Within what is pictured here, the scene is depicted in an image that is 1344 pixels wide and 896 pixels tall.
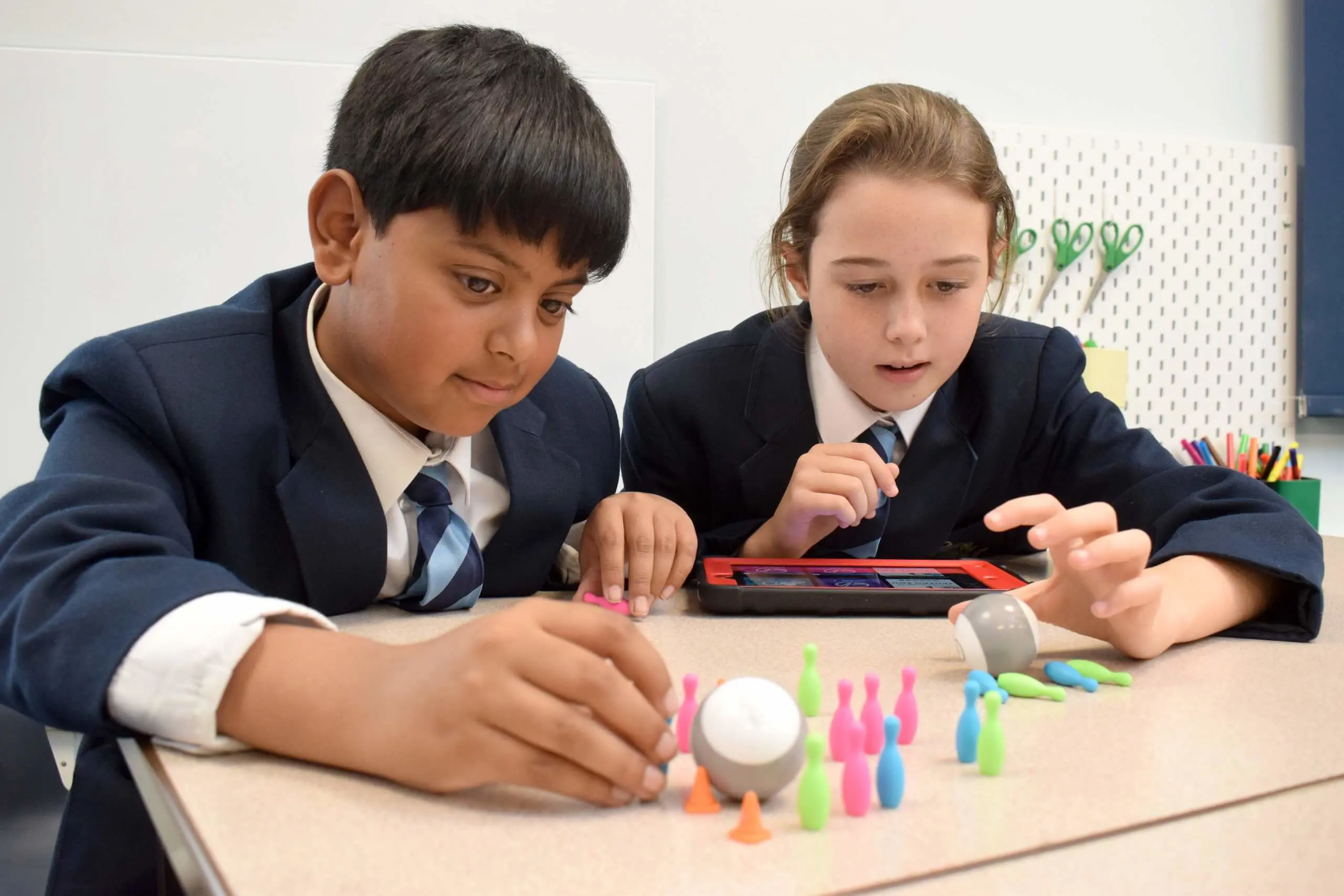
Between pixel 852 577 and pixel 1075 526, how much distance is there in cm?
25

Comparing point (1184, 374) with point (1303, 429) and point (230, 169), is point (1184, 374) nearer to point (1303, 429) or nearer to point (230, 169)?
point (1303, 429)

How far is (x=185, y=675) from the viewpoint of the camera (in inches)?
19.1

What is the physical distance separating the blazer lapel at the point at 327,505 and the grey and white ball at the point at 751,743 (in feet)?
1.36

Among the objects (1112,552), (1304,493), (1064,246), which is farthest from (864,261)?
(1304,493)

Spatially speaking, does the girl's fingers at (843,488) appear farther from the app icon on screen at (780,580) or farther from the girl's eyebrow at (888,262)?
the girl's eyebrow at (888,262)

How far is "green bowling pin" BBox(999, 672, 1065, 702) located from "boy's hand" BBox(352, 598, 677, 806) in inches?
9.3

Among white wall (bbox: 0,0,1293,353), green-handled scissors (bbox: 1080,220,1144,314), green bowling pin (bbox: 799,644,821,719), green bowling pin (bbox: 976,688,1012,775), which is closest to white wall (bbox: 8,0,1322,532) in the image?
white wall (bbox: 0,0,1293,353)

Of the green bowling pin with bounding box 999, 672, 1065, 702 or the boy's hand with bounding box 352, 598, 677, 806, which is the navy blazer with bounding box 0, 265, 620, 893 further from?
the green bowling pin with bounding box 999, 672, 1065, 702

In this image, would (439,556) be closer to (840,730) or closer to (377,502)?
(377,502)

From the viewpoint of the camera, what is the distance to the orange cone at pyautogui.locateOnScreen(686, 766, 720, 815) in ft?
1.39

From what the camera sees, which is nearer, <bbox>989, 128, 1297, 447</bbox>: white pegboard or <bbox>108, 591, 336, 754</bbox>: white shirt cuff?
<bbox>108, 591, 336, 754</bbox>: white shirt cuff

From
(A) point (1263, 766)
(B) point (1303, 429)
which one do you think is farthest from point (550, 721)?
(B) point (1303, 429)

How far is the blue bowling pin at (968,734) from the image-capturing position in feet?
1.56

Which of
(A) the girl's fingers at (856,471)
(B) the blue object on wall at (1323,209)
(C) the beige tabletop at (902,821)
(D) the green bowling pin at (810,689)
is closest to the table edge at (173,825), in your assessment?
(C) the beige tabletop at (902,821)
